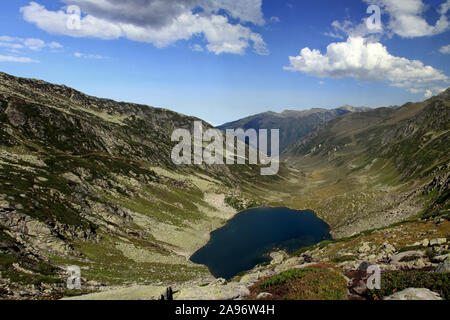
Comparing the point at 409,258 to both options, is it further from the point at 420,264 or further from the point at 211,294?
the point at 211,294

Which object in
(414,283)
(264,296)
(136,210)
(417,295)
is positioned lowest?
(136,210)

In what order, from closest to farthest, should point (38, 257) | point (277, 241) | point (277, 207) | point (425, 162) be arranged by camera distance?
point (38, 257), point (277, 241), point (425, 162), point (277, 207)

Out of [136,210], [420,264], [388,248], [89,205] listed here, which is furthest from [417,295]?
[136,210]

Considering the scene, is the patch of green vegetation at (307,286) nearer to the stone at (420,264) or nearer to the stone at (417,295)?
the stone at (417,295)

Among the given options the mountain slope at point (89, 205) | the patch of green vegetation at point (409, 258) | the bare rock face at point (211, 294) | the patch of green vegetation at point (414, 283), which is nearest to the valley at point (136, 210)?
the bare rock face at point (211, 294)
